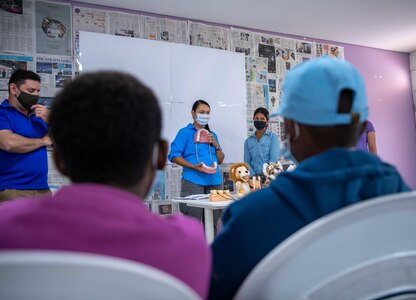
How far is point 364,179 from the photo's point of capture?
2.37 ft

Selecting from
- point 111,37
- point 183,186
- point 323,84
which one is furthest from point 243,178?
point 111,37

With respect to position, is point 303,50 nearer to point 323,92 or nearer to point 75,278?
point 323,92

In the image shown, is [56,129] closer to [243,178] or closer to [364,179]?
[364,179]

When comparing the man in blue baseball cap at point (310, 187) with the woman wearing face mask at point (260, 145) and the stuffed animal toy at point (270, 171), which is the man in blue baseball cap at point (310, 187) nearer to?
the stuffed animal toy at point (270, 171)

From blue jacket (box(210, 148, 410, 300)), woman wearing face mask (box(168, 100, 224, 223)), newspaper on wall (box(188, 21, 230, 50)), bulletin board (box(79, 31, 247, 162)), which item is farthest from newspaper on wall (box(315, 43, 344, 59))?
blue jacket (box(210, 148, 410, 300))

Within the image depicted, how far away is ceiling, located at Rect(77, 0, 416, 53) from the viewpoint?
420 centimetres

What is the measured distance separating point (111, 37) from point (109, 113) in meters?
3.86

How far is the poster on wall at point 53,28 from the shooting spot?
12.5 feet

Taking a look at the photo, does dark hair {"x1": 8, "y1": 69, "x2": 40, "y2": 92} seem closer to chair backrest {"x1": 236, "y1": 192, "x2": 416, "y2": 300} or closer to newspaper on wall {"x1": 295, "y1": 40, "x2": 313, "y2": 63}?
chair backrest {"x1": 236, "y1": 192, "x2": 416, "y2": 300}

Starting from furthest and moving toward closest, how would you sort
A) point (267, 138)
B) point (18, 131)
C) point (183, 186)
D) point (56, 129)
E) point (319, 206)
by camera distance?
1. point (267, 138)
2. point (183, 186)
3. point (18, 131)
4. point (319, 206)
5. point (56, 129)

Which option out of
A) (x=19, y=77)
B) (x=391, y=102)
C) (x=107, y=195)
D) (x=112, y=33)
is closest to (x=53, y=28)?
(x=112, y=33)

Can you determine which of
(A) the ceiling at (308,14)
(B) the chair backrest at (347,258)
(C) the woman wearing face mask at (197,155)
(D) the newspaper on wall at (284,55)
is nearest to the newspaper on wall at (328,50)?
(A) the ceiling at (308,14)

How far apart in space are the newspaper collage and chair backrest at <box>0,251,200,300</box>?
284cm

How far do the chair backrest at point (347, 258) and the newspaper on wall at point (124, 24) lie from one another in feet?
13.4
